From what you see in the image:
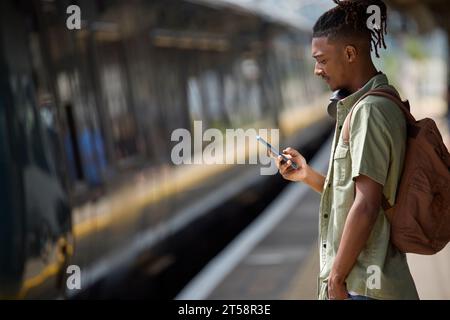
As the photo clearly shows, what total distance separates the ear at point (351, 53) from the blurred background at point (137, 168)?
0.89 m

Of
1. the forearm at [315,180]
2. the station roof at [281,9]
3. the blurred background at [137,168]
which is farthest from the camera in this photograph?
the station roof at [281,9]

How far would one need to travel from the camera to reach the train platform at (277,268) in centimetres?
811

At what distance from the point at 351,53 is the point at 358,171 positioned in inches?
14.3

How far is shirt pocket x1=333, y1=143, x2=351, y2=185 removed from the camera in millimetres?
2832

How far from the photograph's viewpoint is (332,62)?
289 centimetres

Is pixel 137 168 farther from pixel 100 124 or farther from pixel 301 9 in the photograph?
Answer: pixel 301 9

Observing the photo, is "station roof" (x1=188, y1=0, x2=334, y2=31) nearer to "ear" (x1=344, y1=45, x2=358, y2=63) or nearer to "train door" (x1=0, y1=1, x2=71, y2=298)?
"train door" (x1=0, y1=1, x2=71, y2=298)

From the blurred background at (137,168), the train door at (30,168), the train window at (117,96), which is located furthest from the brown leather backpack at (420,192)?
the train window at (117,96)

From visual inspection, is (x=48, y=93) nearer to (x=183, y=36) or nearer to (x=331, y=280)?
(x=331, y=280)

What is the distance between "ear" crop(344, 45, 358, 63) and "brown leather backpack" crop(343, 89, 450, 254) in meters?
0.13

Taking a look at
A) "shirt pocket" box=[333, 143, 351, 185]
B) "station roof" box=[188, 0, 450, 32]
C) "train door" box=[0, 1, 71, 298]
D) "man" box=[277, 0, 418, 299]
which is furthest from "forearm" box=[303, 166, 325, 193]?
"station roof" box=[188, 0, 450, 32]

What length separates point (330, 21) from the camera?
114 inches

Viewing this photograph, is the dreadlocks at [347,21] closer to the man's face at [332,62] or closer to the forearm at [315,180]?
the man's face at [332,62]

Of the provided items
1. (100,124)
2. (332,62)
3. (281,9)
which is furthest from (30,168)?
(281,9)
